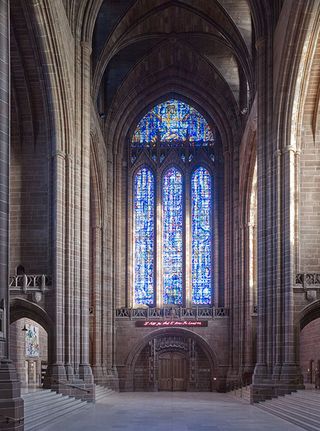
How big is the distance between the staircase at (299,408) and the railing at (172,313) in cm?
1669

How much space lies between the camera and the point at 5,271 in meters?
17.7

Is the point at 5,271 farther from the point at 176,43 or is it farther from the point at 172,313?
the point at 176,43

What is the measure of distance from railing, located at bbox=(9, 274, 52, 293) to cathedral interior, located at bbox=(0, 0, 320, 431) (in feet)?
0.17

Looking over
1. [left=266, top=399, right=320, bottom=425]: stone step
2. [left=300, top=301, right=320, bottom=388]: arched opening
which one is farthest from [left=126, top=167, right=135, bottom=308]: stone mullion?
[left=266, top=399, right=320, bottom=425]: stone step

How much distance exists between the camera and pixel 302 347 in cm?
3988

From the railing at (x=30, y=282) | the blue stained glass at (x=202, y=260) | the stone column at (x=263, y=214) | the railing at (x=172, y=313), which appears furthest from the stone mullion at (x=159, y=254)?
the railing at (x=30, y=282)

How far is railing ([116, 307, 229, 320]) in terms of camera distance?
46.7 m

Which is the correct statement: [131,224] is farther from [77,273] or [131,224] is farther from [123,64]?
[77,273]

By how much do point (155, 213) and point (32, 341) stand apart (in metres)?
13.8

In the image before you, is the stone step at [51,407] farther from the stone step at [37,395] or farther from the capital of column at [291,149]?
the capital of column at [291,149]

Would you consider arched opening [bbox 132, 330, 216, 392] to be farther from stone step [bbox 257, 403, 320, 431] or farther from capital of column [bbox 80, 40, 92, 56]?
capital of column [bbox 80, 40, 92, 56]

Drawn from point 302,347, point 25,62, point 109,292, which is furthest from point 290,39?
point 109,292

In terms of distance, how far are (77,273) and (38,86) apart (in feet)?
26.7

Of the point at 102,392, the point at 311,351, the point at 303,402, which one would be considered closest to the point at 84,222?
the point at 102,392
